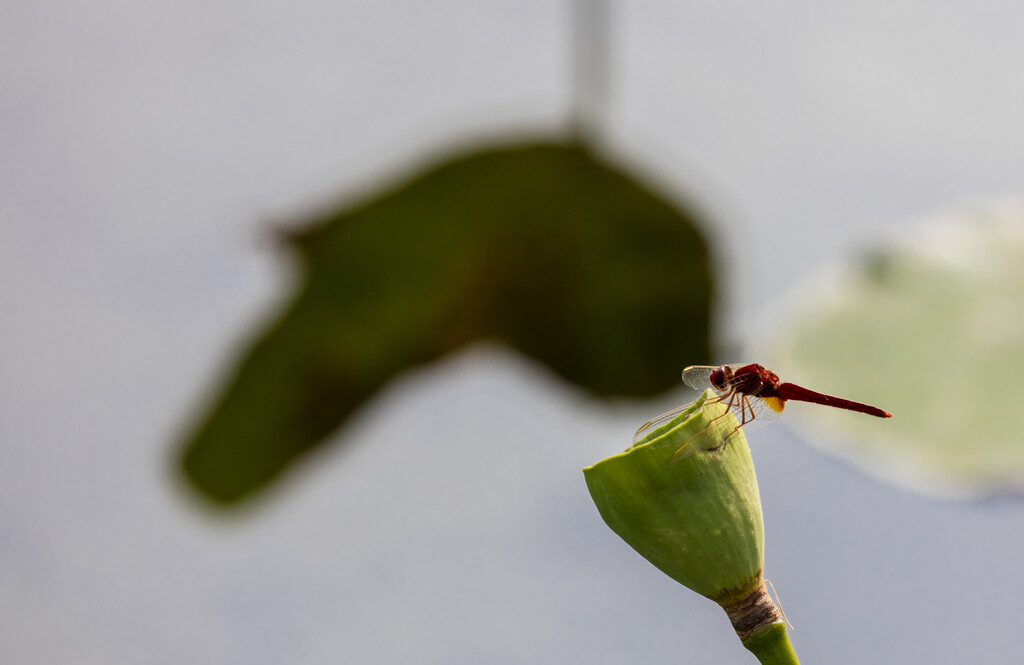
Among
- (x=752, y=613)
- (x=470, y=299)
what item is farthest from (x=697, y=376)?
(x=470, y=299)

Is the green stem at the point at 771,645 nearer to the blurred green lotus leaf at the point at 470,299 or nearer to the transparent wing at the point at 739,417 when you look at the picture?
the transparent wing at the point at 739,417

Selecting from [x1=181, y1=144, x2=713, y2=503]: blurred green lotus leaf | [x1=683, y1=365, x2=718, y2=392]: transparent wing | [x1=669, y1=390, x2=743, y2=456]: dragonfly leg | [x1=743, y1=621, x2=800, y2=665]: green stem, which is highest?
[x1=669, y1=390, x2=743, y2=456]: dragonfly leg

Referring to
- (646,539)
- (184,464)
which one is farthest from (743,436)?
(184,464)

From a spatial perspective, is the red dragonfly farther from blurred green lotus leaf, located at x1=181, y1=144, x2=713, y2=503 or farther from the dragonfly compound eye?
blurred green lotus leaf, located at x1=181, y1=144, x2=713, y2=503

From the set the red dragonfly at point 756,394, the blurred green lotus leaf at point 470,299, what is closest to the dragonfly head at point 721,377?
the red dragonfly at point 756,394

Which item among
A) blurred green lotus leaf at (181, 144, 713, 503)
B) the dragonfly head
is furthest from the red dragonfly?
blurred green lotus leaf at (181, 144, 713, 503)
